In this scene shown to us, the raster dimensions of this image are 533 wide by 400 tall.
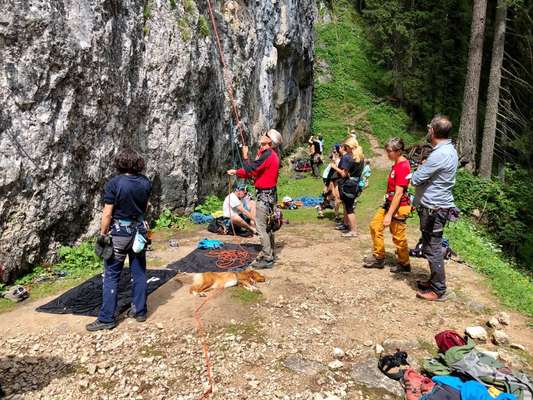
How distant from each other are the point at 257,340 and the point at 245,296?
114cm

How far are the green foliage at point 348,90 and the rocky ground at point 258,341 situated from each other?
18486mm

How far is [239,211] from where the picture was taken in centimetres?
995

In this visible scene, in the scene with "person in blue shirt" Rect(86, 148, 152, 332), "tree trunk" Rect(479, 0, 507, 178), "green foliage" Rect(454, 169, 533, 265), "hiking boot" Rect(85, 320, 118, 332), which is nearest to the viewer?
"person in blue shirt" Rect(86, 148, 152, 332)

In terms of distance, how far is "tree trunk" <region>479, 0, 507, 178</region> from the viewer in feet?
50.7

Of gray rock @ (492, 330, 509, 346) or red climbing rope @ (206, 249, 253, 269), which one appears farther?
red climbing rope @ (206, 249, 253, 269)

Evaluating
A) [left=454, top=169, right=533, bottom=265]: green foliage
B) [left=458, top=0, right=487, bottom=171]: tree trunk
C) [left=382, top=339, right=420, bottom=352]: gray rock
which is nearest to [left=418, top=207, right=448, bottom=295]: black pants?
[left=382, top=339, right=420, bottom=352]: gray rock

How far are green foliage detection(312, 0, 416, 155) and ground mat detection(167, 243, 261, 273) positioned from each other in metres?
16.8

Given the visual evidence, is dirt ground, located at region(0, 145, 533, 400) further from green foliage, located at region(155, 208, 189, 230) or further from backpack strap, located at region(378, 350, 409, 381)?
green foliage, located at region(155, 208, 189, 230)

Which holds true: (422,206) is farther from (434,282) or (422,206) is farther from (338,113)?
(338,113)

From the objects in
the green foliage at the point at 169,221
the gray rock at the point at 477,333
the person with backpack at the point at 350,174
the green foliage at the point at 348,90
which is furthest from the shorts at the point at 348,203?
the green foliage at the point at 348,90

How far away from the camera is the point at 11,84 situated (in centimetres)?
677

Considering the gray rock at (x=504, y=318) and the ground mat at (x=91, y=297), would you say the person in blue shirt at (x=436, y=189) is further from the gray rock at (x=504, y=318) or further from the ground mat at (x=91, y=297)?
the ground mat at (x=91, y=297)

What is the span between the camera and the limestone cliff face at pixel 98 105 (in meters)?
6.89

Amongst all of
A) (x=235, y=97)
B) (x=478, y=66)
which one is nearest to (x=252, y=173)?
(x=235, y=97)
